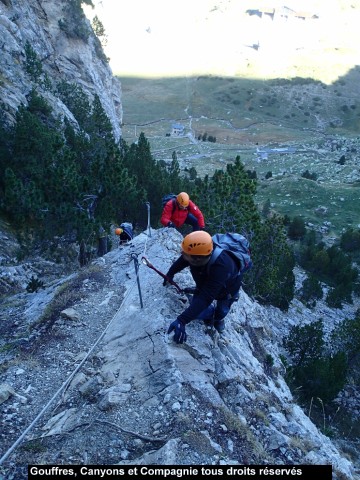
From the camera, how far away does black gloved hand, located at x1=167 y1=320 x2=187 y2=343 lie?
257 inches

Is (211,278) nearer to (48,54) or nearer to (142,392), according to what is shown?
(142,392)

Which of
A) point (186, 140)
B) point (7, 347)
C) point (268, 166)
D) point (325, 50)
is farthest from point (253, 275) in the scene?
point (325, 50)

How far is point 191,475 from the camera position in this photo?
475 cm

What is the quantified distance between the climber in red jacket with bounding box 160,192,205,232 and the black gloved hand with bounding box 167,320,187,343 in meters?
4.46

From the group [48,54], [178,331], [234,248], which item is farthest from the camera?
[48,54]

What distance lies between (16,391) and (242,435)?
12.3 ft

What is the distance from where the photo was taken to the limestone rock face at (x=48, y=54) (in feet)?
82.5

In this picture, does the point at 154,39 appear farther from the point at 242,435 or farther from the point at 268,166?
the point at 242,435

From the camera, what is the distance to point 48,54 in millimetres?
39812

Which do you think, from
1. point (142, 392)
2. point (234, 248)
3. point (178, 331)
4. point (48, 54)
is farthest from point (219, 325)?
point (48, 54)

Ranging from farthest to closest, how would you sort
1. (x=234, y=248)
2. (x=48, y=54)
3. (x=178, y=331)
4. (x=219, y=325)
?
(x=48, y=54) → (x=219, y=325) → (x=178, y=331) → (x=234, y=248)

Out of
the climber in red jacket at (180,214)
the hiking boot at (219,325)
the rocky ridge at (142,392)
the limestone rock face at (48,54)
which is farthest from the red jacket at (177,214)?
the limestone rock face at (48,54)

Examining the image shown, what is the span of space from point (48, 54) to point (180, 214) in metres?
36.8

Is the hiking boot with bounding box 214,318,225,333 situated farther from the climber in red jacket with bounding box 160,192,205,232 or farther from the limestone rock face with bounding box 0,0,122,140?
the limestone rock face with bounding box 0,0,122,140
